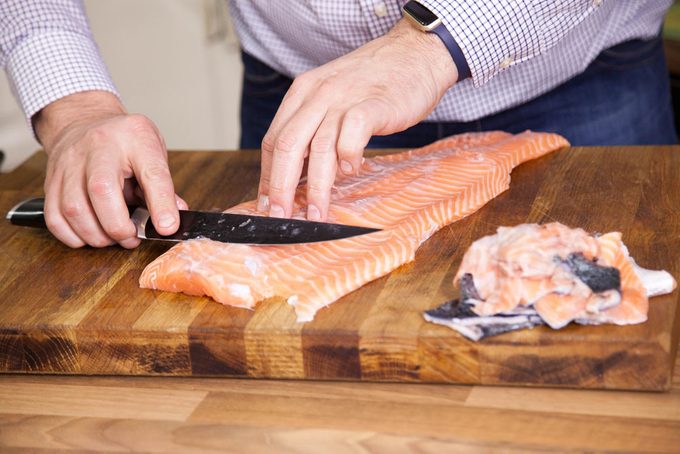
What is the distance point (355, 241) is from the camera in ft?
6.72

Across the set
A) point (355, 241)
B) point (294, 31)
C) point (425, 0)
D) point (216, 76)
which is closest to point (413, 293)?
point (355, 241)

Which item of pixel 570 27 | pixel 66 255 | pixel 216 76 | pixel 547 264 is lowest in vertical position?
pixel 216 76

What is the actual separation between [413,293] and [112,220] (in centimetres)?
75

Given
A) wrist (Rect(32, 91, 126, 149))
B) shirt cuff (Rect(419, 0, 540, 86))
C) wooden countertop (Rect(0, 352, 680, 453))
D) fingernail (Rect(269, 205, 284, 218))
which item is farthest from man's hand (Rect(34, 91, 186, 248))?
shirt cuff (Rect(419, 0, 540, 86))

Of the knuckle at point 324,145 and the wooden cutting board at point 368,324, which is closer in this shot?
the wooden cutting board at point 368,324

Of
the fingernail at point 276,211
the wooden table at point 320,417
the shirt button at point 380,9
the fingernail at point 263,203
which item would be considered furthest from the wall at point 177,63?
the wooden table at point 320,417

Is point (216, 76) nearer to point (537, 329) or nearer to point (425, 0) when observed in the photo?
point (425, 0)

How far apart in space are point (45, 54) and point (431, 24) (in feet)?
3.68

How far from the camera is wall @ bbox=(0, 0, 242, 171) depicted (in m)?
5.02

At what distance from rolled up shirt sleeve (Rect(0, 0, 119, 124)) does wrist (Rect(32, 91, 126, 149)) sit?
19 millimetres

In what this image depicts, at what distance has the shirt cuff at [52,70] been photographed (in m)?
2.53

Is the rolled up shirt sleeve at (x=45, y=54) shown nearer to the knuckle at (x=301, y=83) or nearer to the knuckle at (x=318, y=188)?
the knuckle at (x=301, y=83)

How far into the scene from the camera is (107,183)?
2.13 m

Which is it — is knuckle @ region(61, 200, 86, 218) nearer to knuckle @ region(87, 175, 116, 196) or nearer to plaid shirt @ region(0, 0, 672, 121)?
knuckle @ region(87, 175, 116, 196)
